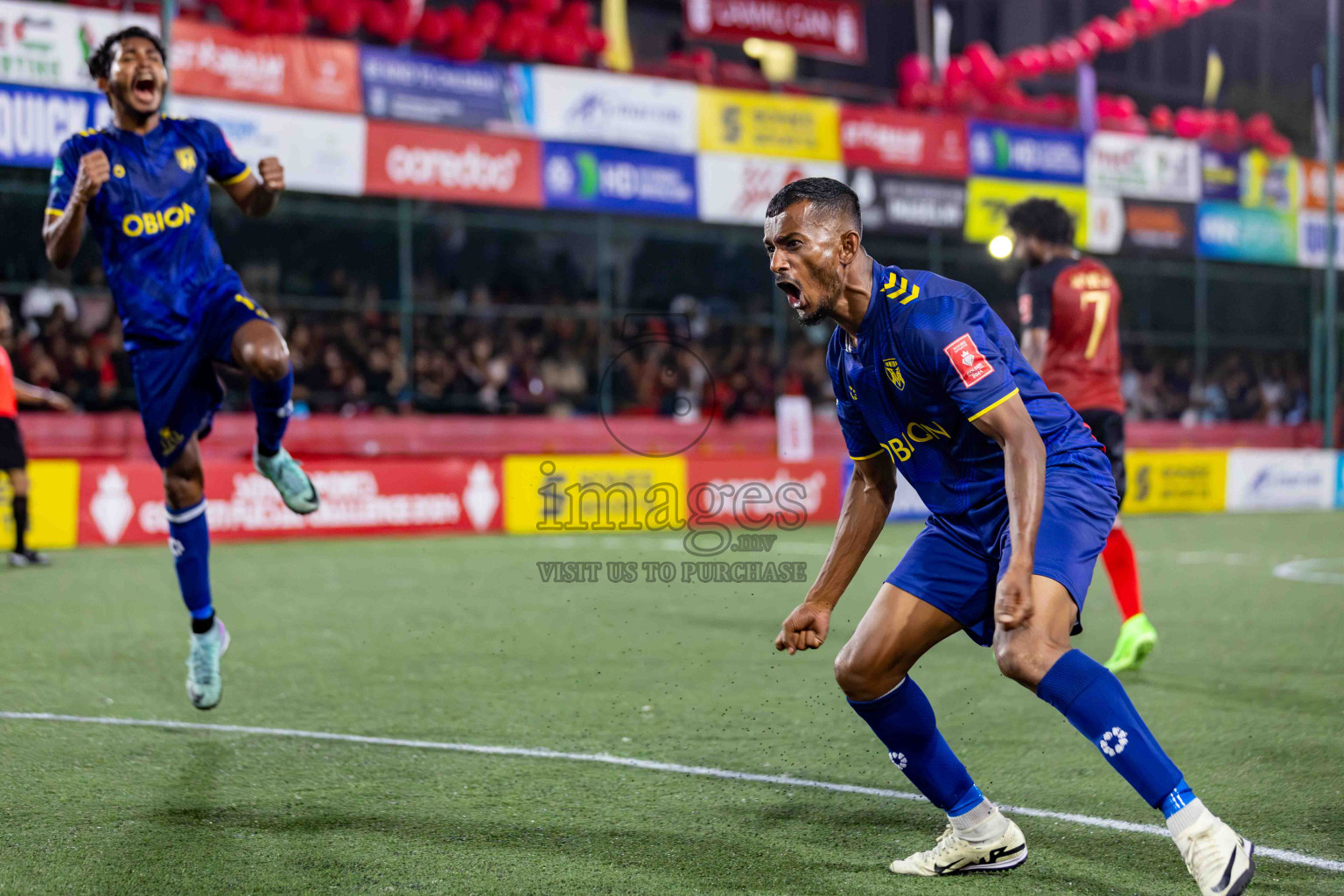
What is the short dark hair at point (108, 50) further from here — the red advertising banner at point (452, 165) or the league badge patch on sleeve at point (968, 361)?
the red advertising banner at point (452, 165)

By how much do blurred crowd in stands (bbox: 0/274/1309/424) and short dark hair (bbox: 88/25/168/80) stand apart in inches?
438

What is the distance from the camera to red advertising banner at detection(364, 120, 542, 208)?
655 inches

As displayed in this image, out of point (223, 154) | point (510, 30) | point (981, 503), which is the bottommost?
point (981, 503)

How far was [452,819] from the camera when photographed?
401cm

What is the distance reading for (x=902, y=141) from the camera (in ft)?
67.1

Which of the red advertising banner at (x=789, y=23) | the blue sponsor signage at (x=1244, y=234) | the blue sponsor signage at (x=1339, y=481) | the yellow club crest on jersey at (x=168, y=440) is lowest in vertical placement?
the blue sponsor signage at (x=1339, y=481)

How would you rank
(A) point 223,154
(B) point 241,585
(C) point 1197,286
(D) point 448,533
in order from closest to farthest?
1. (A) point 223,154
2. (B) point 241,585
3. (D) point 448,533
4. (C) point 1197,286

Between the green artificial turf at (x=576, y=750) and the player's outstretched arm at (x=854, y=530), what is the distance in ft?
2.31

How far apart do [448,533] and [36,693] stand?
9.00 metres

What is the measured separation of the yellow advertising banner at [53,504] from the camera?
1283 centimetres

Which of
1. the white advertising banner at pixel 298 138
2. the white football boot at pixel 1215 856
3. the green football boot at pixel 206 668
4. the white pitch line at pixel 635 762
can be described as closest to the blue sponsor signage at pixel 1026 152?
the white advertising banner at pixel 298 138

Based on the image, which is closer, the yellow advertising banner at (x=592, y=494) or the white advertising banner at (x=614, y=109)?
the yellow advertising banner at (x=592, y=494)

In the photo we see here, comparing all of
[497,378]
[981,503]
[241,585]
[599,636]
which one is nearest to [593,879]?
[981,503]

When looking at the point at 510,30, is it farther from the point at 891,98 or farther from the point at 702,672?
the point at 702,672
